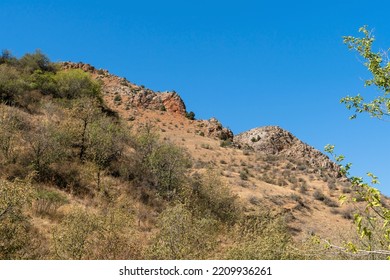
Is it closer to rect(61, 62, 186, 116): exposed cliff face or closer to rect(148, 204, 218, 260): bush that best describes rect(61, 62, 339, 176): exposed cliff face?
rect(61, 62, 186, 116): exposed cliff face

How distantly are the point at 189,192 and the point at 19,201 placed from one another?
20.1 metres

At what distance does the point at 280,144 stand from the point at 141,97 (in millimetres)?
29074

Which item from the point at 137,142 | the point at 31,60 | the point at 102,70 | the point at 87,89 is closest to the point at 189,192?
the point at 137,142

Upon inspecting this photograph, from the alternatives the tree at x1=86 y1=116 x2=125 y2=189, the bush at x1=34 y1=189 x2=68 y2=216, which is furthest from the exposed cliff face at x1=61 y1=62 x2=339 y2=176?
the bush at x1=34 y1=189 x2=68 y2=216

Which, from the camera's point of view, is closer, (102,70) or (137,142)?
(137,142)

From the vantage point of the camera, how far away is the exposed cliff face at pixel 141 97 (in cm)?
7544

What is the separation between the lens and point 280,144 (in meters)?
78.6

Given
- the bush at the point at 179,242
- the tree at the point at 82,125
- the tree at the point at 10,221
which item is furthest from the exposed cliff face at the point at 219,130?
the tree at the point at 10,221

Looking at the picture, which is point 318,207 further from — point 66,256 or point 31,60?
point 31,60

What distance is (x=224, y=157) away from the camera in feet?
190

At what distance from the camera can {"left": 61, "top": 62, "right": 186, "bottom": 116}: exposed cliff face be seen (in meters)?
75.4

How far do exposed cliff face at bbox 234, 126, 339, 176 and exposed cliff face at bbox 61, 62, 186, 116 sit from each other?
1456 centimetres

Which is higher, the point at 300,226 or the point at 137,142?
the point at 137,142
